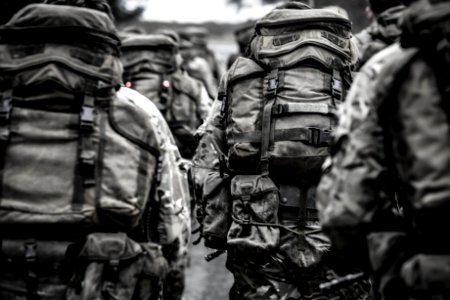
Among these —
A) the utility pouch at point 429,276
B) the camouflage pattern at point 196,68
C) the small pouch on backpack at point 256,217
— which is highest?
the camouflage pattern at point 196,68

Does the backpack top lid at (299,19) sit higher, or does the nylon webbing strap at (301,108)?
the backpack top lid at (299,19)

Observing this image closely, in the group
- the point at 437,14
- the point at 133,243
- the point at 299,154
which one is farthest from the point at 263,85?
the point at 437,14

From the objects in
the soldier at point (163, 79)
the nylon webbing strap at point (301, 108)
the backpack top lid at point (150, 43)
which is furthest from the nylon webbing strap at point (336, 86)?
the backpack top lid at point (150, 43)

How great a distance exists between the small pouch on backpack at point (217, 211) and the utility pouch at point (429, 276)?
2.23 meters

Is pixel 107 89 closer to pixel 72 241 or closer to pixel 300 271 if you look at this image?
pixel 72 241

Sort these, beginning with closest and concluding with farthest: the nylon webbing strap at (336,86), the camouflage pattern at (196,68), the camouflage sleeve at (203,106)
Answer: the nylon webbing strap at (336,86), the camouflage sleeve at (203,106), the camouflage pattern at (196,68)

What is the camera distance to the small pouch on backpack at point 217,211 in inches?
192

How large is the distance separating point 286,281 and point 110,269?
49.0 inches

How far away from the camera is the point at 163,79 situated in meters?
7.19

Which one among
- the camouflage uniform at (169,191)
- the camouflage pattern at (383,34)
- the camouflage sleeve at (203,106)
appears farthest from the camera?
the camouflage sleeve at (203,106)

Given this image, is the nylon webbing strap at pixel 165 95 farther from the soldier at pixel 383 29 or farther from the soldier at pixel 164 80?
the soldier at pixel 383 29

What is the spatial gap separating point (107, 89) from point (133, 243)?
2.78 feet

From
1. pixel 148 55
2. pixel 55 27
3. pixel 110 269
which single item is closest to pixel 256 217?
pixel 110 269

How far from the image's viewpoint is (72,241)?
379cm
